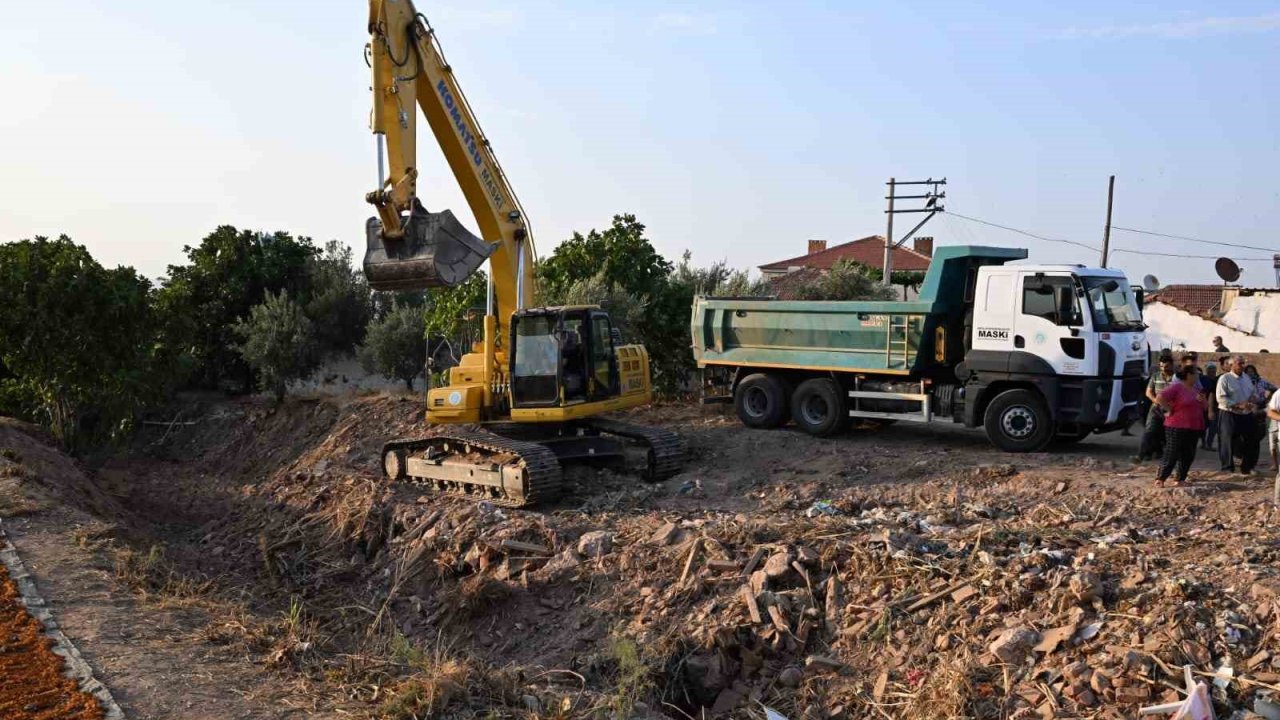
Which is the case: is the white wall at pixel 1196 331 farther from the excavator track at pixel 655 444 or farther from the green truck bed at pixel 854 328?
the excavator track at pixel 655 444

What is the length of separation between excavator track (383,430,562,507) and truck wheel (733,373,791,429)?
4.69m

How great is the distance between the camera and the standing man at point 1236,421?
12.8 metres

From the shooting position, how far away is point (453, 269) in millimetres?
12930

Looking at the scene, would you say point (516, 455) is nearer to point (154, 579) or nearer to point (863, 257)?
point (154, 579)

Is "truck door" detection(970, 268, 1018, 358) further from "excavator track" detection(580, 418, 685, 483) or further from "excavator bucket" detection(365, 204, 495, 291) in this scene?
"excavator bucket" detection(365, 204, 495, 291)

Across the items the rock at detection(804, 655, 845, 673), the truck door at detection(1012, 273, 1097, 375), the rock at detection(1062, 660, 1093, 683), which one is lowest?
the rock at detection(804, 655, 845, 673)

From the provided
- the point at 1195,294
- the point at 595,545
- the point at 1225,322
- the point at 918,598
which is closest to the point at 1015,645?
the point at 918,598

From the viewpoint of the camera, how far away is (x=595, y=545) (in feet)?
35.4

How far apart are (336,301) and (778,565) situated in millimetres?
20993

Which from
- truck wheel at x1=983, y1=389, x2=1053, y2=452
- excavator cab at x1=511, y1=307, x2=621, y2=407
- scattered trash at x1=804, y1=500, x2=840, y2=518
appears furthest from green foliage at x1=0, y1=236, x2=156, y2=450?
truck wheel at x1=983, y1=389, x2=1053, y2=452

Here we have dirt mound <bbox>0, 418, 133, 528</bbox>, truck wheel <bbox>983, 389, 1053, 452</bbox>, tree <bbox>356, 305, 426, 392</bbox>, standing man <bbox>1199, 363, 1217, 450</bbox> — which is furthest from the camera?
tree <bbox>356, 305, 426, 392</bbox>

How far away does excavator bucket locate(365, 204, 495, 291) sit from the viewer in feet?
42.0

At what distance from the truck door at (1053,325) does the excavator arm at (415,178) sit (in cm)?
690

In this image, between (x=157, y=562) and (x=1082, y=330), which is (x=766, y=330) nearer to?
(x=1082, y=330)
